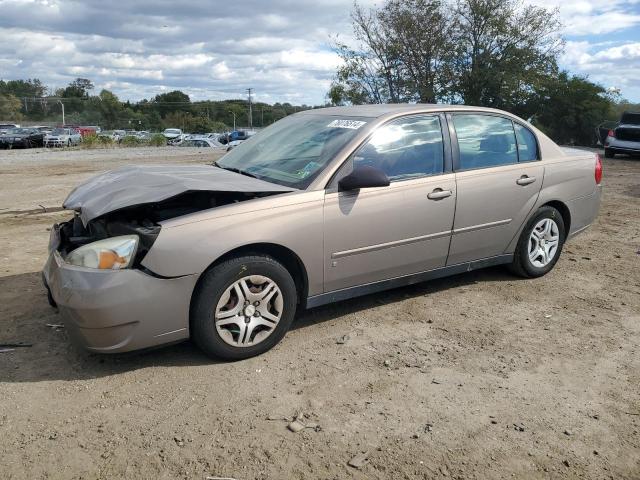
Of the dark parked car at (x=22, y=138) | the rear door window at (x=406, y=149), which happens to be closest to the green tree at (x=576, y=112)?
the rear door window at (x=406, y=149)

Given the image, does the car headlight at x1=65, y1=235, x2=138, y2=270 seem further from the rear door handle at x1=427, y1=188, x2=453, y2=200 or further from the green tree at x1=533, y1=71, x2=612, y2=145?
the green tree at x1=533, y1=71, x2=612, y2=145

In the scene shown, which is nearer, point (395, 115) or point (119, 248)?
point (119, 248)

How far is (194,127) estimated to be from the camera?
86188mm

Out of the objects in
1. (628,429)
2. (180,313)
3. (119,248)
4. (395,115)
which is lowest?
(628,429)

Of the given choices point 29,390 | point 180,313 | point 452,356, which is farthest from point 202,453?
point 452,356

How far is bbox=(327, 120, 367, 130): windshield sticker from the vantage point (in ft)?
14.1

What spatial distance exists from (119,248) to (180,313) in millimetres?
528

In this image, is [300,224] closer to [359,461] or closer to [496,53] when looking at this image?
[359,461]

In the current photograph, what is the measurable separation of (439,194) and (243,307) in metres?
1.82

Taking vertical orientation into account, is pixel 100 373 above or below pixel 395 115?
below

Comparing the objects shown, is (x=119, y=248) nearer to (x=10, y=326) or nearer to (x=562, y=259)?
(x=10, y=326)

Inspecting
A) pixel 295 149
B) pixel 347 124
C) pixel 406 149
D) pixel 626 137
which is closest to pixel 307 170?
pixel 295 149

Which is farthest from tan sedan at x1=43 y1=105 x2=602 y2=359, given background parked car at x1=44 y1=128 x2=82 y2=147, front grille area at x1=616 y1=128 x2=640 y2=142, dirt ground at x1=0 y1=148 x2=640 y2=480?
background parked car at x1=44 y1=128 x2=82 y2=147

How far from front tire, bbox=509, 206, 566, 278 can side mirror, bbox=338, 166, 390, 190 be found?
191 centimetres
